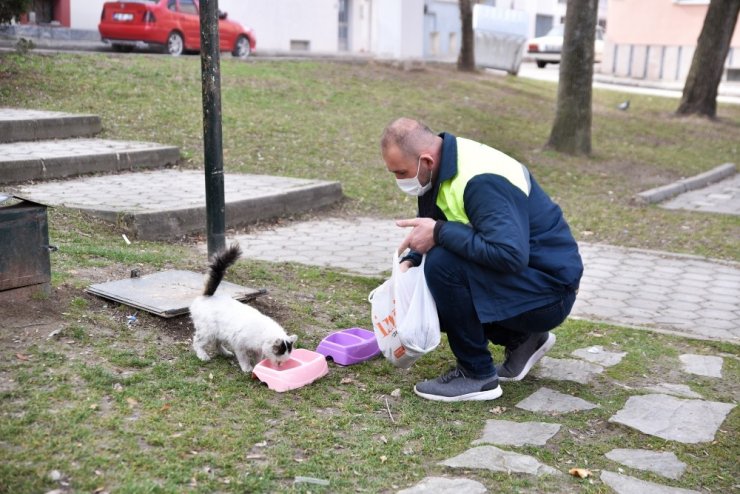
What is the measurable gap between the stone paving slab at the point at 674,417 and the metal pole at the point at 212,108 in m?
2.88

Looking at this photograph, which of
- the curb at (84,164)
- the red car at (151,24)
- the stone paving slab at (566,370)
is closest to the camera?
the stone paving slab at (566,370)

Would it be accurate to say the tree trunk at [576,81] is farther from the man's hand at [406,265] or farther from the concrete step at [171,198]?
the man's hand at [406,265]

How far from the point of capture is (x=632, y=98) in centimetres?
2131

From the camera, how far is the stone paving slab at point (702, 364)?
4870 millimetres

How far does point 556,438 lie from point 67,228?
431cm

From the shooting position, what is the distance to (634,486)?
337 cm

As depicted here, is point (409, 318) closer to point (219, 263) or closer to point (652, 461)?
point (219, 263)

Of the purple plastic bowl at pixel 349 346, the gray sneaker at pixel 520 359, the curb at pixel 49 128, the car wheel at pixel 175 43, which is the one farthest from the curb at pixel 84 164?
the car wheel at pixel 175 43

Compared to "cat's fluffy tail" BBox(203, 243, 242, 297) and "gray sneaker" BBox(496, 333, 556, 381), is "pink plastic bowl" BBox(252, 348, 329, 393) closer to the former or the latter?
"cat's fluffy tail" BBox(203, 243, 242, 297)

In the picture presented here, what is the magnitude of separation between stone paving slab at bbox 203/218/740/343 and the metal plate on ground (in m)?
1.45

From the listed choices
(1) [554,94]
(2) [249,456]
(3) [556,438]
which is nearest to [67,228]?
(2) [249,456]

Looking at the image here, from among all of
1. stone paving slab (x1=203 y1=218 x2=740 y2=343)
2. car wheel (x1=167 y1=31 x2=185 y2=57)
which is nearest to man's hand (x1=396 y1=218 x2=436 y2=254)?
stone paving slab (x1=203 y1=218 x2=740 y2=343)

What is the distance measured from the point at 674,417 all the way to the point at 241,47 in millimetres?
20641

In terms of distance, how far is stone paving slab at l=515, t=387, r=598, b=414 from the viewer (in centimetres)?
419
